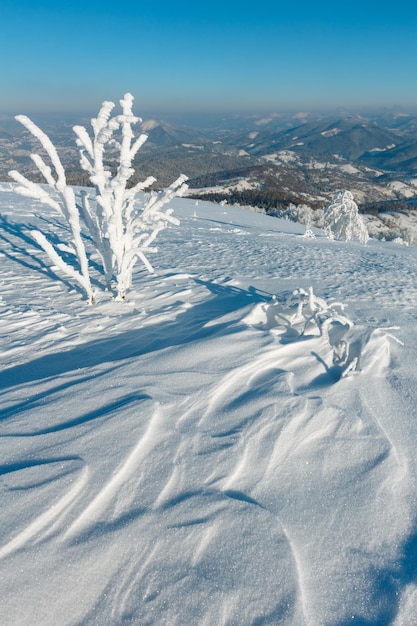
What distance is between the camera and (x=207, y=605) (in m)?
1.78

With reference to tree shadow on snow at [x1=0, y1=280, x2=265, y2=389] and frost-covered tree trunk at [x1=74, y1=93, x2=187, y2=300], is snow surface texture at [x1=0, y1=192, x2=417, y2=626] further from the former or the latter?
frost-covered tree trunk at [x1=74, y1=93, x2=187, y2=300]

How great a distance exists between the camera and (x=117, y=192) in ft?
18.8

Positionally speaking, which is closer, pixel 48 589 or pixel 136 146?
pixel 48 589

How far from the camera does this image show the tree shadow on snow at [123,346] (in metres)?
3.84

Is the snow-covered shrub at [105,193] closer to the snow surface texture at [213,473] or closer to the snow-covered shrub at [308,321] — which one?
the snow surface texture at [213,473]

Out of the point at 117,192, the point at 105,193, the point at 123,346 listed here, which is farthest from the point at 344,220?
the point at 123,346

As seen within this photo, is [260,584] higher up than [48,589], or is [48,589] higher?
[48,589]

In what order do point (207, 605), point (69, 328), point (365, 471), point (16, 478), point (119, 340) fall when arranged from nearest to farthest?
point (207, 605) < point (16, 478) < point (365, 471) < point (119, 340) < point (69, 328)

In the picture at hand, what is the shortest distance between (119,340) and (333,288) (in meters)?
4.09

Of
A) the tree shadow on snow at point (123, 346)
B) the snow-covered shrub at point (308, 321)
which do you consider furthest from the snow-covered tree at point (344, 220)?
the tree shadow on snow at point (123, 346)

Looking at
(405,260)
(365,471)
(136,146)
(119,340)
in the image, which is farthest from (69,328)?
(405,260)

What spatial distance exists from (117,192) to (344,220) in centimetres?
1670

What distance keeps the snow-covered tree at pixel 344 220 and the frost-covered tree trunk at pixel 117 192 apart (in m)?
14.5

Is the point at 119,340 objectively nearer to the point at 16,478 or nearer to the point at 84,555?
the point at 16,478
